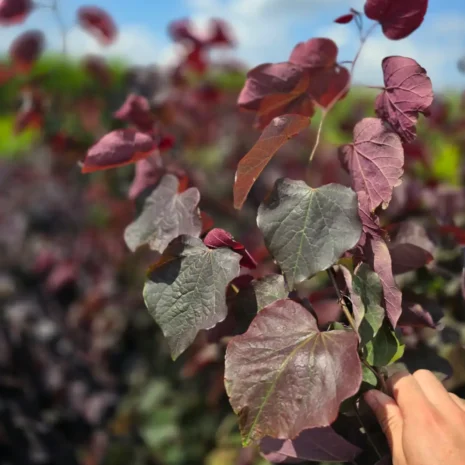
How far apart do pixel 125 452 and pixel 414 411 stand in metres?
1.74

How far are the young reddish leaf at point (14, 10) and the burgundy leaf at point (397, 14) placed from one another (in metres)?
1.21

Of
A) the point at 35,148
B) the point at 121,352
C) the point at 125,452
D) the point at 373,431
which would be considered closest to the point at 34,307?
the point at 121,352

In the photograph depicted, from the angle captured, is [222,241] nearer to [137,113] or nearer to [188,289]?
[188,289]

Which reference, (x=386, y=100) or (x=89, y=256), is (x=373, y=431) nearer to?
(x=386, y=100)

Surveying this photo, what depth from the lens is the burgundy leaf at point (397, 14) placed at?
88cm

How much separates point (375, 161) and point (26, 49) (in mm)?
1931

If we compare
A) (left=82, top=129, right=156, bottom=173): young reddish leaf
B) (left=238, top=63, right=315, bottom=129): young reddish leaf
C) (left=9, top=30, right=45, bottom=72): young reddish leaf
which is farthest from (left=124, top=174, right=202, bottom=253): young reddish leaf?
(left=9, top=30, right=45, bottom=72): young reddish leaf

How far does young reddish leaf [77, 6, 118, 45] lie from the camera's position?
231 cm

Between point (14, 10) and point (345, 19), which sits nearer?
point (345, 19)

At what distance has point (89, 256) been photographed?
285 centimetres

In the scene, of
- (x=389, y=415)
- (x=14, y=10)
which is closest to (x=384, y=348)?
(x=389, y=415)

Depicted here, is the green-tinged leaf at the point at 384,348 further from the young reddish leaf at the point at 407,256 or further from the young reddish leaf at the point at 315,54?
the young reddish leaf at the point at 315,54

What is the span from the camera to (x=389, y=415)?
78cm

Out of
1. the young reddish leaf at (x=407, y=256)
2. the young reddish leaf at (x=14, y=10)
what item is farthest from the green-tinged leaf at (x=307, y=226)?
the young reddish leaf at (x=14, y=10)
